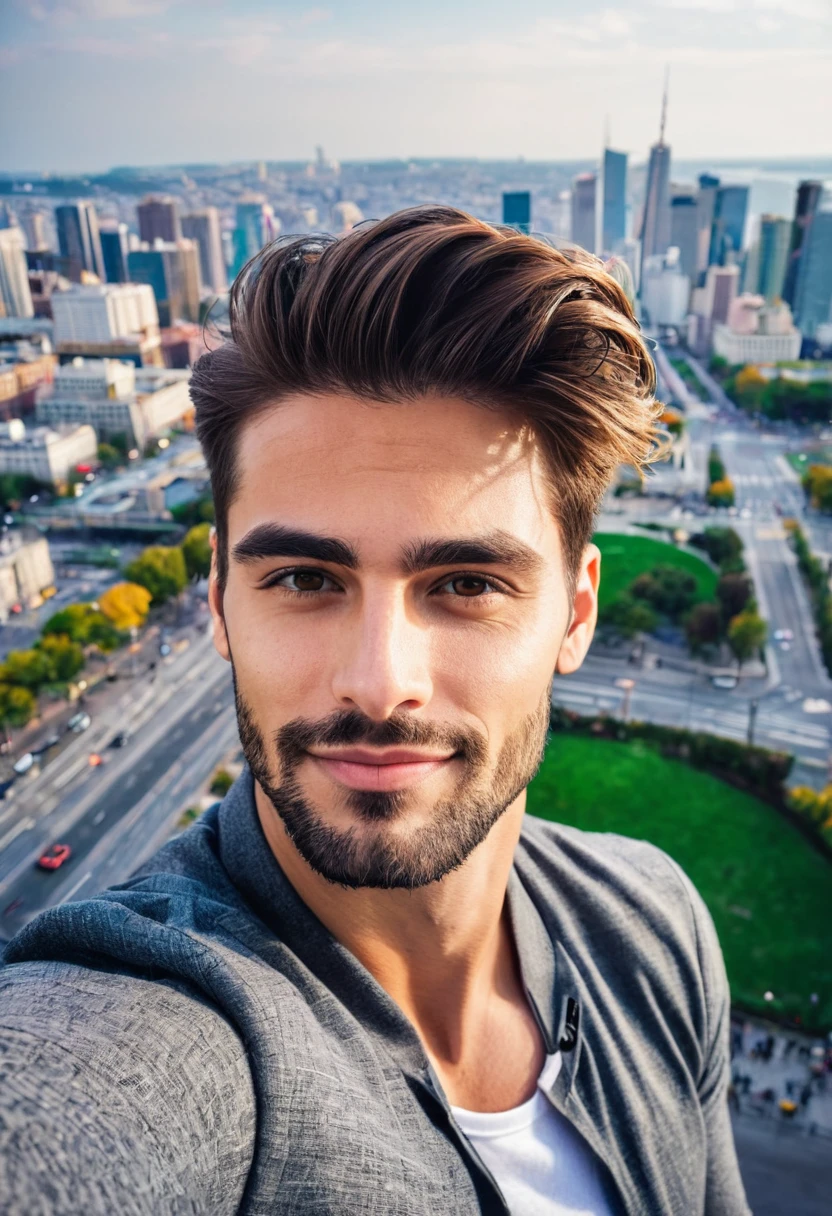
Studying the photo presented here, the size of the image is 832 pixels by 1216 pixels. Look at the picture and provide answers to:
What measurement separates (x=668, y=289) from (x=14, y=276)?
50.1ft

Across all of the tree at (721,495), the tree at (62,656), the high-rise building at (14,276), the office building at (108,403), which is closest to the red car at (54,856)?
the tree at (62,656)

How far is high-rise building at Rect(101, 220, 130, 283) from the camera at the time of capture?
21.9 m

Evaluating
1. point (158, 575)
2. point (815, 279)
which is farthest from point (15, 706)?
point (815, 279)

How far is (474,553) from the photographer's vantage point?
2.19ft

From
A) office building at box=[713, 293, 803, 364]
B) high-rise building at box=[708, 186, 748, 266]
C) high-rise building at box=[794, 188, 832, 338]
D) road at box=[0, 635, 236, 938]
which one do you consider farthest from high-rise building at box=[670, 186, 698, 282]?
road at box=[0, 635, 236, 938]

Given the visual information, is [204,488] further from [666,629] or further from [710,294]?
[710,294]

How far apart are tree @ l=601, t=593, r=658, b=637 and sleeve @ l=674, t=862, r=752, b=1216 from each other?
27.7ft

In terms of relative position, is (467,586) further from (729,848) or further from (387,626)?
(729,848)

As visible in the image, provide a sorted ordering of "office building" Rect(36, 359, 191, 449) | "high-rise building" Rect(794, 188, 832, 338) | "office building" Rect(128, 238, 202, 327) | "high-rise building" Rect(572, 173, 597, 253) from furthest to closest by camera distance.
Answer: "office building" Rect(128, 238, 202, 327)
"high-rise building" Rect(794, 188, 832, 338)
"office building" Rect(36, 359, 191, 449)
"high-rise building" Rect(572, 173, 597, 253)

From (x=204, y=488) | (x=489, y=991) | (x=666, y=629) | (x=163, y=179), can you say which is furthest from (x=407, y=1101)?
(x=163, y=179)

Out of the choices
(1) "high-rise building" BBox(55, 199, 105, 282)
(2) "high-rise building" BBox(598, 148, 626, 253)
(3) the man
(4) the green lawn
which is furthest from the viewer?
(1) "high-rise building" BBox(55, 199, 105, 282)

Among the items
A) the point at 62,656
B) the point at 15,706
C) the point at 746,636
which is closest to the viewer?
the point at 15,706

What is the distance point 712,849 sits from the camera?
238 inches

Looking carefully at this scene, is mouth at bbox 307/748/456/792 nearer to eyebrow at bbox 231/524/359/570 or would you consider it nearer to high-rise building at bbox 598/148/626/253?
eyebrow at bbox 231/524/359/570
